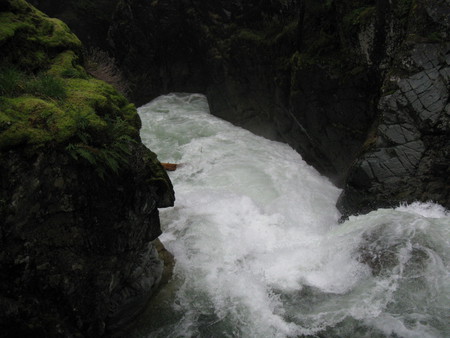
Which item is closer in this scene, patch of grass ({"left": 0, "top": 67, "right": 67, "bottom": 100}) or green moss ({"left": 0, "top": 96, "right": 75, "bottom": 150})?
green moss ({"left": 0, "top": 96, "right": 75, "bottom": 150})

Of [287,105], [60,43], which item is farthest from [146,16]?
[60,43]

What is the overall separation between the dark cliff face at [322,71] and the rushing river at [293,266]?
107cm

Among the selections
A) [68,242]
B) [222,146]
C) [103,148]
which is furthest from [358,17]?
[68,242]

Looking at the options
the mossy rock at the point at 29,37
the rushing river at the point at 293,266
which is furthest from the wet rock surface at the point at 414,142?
the mossy rock at the point at 29,37

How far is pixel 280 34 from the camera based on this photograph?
1345cm

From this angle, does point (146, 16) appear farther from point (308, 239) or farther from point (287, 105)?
point (308, 239)

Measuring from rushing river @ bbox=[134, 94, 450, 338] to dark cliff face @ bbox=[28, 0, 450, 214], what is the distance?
1.07 meters

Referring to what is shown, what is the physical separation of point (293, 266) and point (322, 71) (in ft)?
20.9

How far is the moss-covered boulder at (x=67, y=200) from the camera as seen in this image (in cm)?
481

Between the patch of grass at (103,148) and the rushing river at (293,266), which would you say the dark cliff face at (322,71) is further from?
the patch of grass at (103,148)

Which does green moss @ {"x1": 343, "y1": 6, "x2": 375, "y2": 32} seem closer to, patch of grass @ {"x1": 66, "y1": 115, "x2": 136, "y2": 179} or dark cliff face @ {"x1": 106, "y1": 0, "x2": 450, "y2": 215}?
dark cliff face @ {"x1": 106, "y1": 0, "x2": 450, "y2": 215}

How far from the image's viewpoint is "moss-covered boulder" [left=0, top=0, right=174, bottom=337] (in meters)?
4.81

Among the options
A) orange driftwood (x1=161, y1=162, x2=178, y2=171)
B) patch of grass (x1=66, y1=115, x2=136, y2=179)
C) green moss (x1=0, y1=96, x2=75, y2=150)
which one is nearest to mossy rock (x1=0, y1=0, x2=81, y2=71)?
green moss (x1=0, y1=96, x2=75, y2=150)

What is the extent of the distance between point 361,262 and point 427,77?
4525 mm
